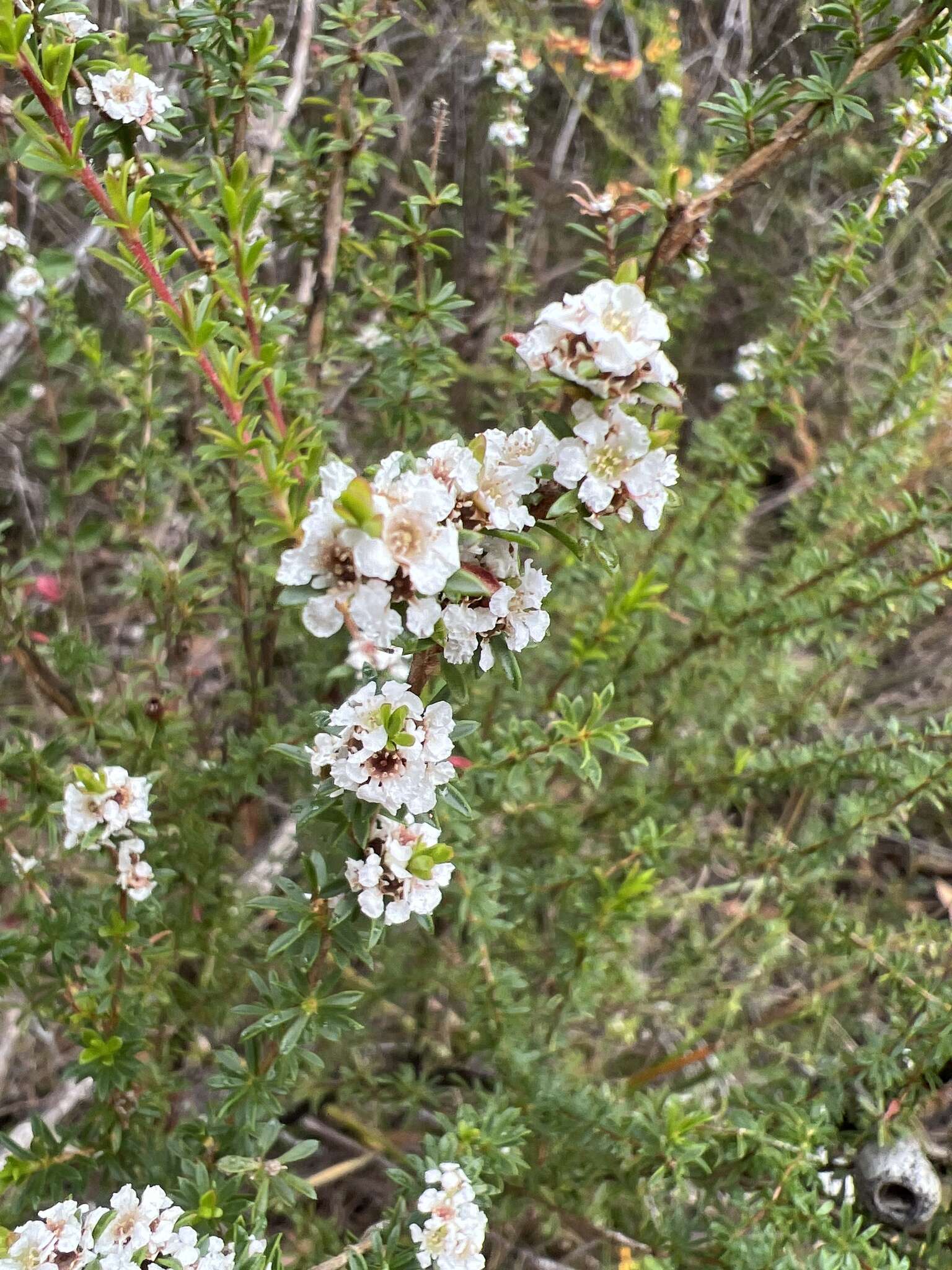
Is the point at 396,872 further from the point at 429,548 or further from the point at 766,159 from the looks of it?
the point at 766,159

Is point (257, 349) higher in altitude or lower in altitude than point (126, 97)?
lower

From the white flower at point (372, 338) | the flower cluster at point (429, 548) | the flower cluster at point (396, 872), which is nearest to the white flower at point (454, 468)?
the flower cluster at point (429, 548)

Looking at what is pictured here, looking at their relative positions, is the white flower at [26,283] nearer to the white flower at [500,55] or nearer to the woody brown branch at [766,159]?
the white flower at [500,55]

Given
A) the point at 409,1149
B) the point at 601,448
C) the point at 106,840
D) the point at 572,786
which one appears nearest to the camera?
the point at 601,448

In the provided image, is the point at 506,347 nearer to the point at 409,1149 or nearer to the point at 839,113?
the point at 839,113

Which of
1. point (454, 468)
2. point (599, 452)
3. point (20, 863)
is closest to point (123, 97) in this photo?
point (454, 468)

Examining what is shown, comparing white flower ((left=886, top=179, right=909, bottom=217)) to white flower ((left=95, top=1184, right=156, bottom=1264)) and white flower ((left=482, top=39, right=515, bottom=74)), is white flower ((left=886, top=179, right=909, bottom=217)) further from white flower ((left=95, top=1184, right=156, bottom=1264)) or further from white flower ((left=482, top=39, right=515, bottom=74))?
white flower ((left=95, top=1184, right=156, bottom=1264))

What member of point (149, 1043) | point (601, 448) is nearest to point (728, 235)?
point (601, 448)
